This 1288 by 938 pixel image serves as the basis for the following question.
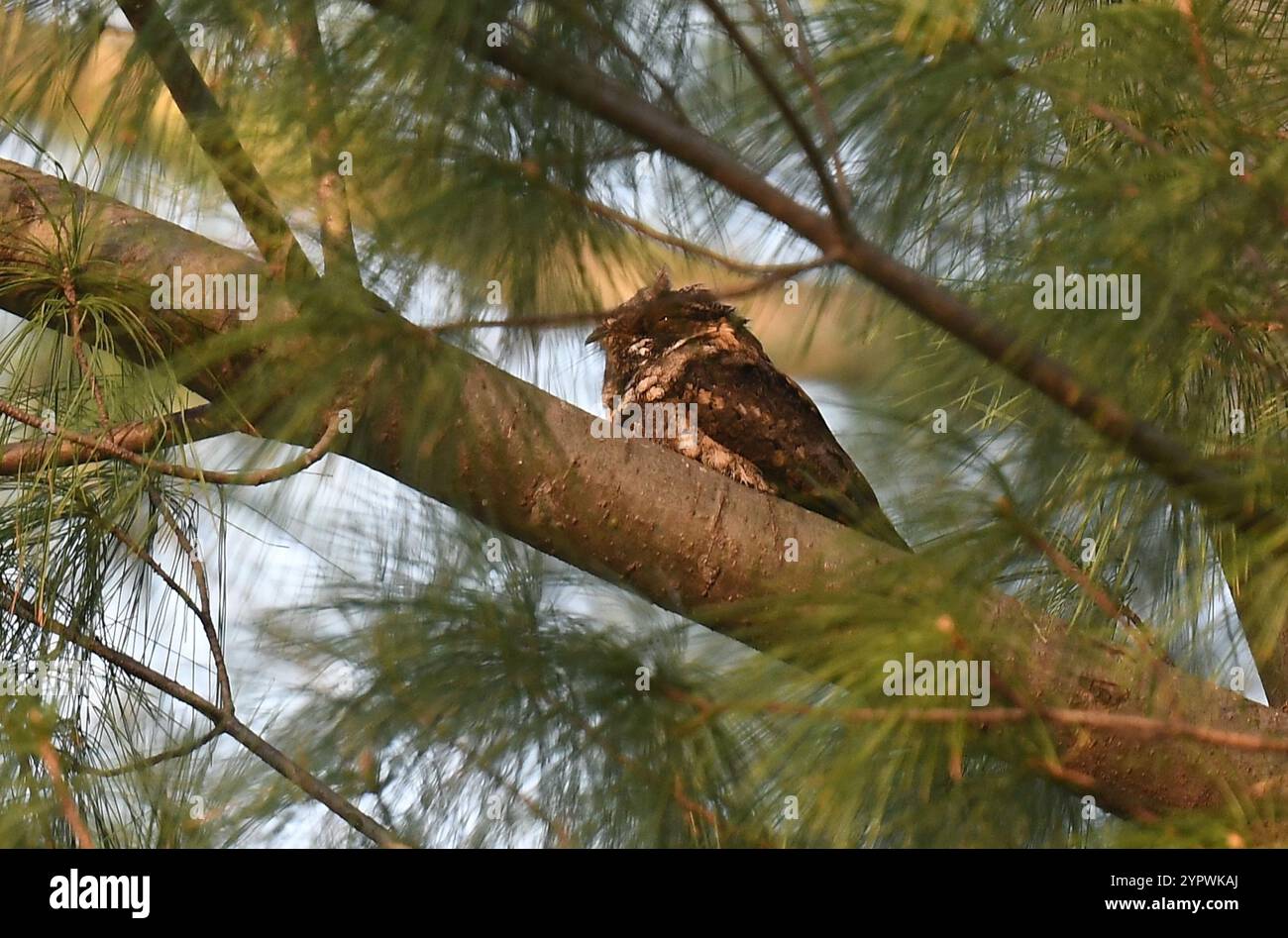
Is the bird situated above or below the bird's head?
below

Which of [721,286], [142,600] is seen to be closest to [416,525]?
[142,600]

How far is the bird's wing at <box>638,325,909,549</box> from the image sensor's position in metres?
2.21

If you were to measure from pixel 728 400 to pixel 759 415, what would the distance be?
6cm

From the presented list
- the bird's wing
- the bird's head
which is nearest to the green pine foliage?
the bird's wing

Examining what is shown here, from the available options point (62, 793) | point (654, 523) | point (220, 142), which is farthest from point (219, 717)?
point (220, 142)

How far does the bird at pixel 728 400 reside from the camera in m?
2.21

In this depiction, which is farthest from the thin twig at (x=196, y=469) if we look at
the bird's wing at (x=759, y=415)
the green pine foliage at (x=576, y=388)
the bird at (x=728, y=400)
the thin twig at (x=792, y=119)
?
the bird's wing at (x=759, y=415)

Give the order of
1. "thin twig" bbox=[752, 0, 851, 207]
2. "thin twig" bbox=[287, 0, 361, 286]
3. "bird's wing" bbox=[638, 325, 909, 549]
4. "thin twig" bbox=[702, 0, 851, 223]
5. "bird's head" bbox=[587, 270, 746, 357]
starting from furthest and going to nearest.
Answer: "bird's head" bbox=[587, 270, 746, 357] < "bird's wing" bbox=[638, 325, 909, 549] < "thin twig" bbox=[752, 0, 851, 207] < "thin twig" bbox=[702, 0, 851, 223] < "thin twig" bbox=[287, 0, 361, 286]

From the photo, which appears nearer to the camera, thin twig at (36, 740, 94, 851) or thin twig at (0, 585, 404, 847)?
thin twig at (36, 740, 94, 851)

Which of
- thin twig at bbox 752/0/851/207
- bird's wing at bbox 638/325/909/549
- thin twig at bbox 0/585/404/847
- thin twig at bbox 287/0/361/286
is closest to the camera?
thin twig at bbox 287/0/361/286

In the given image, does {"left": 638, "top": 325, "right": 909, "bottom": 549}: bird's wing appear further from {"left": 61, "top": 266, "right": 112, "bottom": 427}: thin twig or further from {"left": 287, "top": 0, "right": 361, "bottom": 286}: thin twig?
{"left": 287, "top": 0, "right": 361, "bottom": 286}: thin twig

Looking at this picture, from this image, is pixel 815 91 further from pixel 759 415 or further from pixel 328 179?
pixel 759 415

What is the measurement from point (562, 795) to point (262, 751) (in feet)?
1.29

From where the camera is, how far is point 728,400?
2.28 metres
